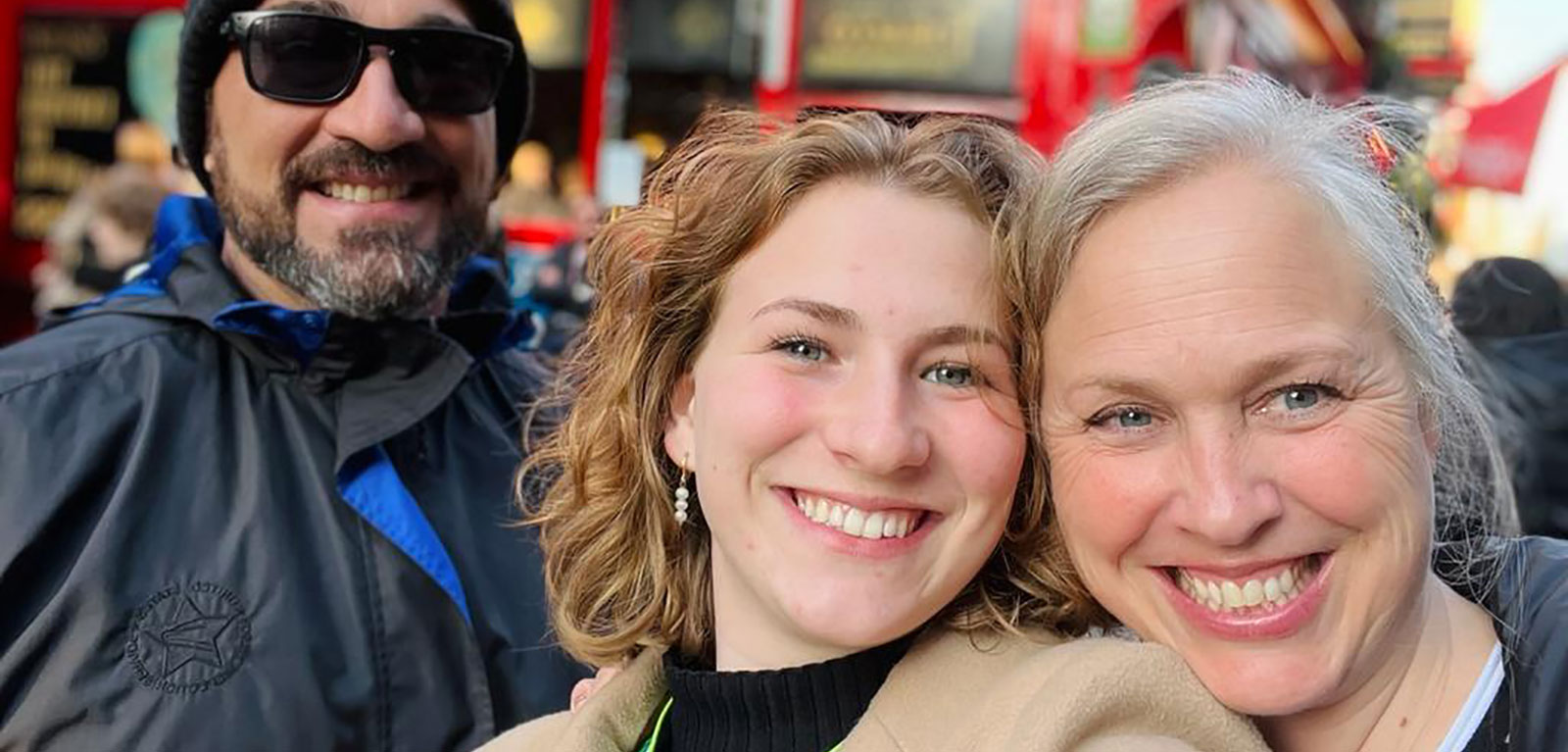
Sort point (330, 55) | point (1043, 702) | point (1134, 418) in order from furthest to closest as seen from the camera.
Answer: point (330, 55), point (1134, 418), point (1043, 702)

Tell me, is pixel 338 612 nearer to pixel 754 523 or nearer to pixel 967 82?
pixel 754 523

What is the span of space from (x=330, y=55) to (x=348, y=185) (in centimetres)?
22

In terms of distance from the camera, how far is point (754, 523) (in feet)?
6.44

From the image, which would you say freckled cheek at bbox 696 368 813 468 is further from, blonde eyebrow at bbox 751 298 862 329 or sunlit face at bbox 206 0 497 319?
sunlit face at bbox 206 0 497 319

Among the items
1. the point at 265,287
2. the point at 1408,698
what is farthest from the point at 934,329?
the point at 265,287

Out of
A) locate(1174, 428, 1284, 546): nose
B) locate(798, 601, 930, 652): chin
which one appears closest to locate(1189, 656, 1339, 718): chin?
locate(1174, 428, 1284, 546): nose

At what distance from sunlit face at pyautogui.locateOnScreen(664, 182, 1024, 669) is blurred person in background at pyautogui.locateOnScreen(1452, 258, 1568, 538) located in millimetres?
Answer: 1577

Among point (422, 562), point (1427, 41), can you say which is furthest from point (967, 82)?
point (1427, 41)

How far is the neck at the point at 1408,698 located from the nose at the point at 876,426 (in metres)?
0.50

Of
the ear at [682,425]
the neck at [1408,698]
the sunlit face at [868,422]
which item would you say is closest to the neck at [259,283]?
the ear at [682,425]

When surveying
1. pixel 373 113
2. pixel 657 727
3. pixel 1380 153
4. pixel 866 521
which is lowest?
pixel 657 727

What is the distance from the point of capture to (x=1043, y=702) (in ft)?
5.36

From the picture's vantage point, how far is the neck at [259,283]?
9.11 ft

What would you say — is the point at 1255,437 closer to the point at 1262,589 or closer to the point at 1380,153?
the point at 1262,589
